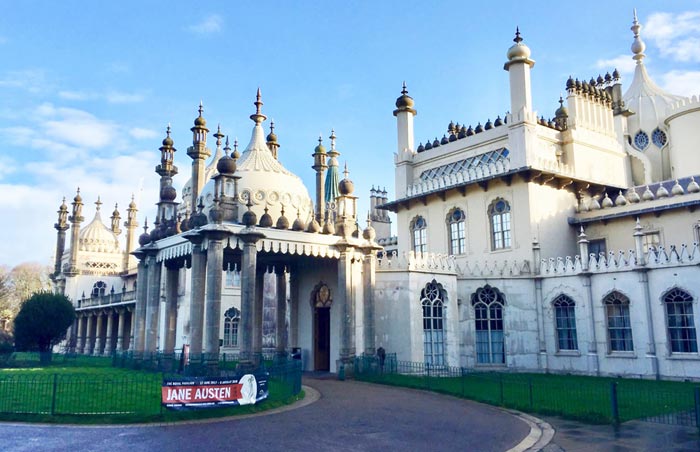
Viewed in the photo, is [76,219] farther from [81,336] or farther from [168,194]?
[168,194]

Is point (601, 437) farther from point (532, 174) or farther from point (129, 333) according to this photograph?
point (129, 333)

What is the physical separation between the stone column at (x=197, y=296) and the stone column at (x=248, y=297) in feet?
4.68

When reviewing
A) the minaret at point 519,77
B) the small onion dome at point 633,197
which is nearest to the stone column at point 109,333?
the minaret at point 519,77

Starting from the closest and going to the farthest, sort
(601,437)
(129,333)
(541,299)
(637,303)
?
(601,437)
(637,303)
(541,299)
(129,333)

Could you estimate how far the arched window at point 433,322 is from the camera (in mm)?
25094

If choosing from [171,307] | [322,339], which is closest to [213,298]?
[171,307]

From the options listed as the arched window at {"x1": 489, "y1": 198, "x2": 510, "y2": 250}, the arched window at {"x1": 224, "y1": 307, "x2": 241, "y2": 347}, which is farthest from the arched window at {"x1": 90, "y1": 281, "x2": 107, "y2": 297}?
the arched window at {"x1": 489, "y1": 198, "x2": 510, "y2": 250}

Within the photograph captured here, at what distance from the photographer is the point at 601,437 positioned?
38.6 feet

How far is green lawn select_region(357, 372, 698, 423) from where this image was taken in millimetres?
14508

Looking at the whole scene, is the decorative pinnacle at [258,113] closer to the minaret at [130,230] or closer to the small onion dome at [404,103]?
the small onion dome at [404,103]

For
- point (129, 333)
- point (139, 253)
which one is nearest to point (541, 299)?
point (139, 253)

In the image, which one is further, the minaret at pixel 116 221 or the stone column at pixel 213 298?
the minaret at pixel 116 221

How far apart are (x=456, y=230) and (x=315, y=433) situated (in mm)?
21063

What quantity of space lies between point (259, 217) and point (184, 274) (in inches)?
823
